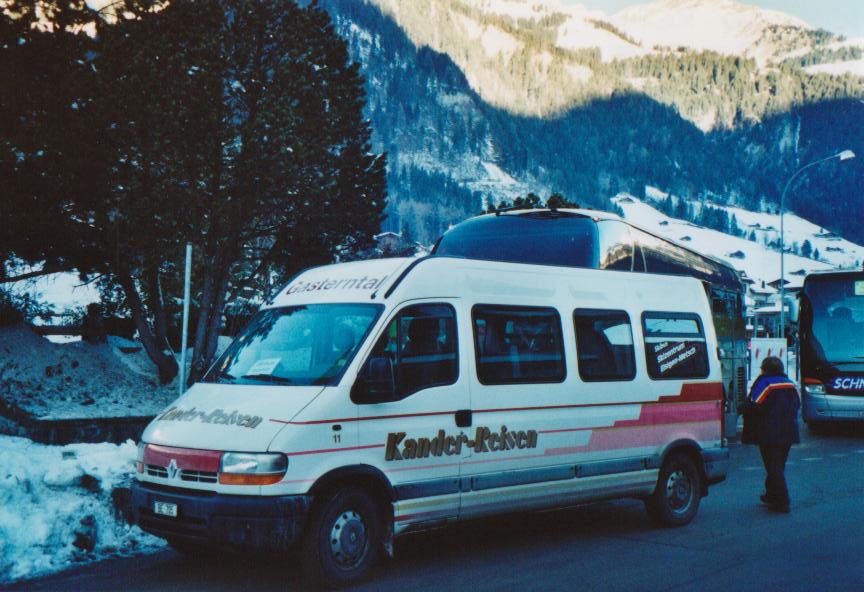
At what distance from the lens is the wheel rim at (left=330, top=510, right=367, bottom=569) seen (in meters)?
6.34

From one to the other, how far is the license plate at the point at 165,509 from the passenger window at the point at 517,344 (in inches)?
99.9

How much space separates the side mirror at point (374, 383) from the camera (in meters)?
6.49

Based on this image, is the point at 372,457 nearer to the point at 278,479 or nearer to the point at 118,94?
the point at 278,479

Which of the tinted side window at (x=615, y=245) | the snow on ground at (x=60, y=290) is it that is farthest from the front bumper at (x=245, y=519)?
the snow on ground at (x=60, y=290)

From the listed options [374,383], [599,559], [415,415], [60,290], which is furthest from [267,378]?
[60,290]

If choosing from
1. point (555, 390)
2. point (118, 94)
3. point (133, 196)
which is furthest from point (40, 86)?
point (555, 390)

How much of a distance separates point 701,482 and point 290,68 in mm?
16098

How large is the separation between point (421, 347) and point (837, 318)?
14045 mm

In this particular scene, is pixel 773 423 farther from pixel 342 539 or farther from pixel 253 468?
pixel 253 468

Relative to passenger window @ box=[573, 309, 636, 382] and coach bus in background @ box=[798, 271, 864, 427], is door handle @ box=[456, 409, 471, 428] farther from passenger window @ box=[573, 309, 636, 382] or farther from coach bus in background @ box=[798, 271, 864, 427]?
coach bus in background @ box=[798, 271, 864, 427]

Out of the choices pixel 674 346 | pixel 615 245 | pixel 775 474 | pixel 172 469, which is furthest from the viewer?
pixel 615 245

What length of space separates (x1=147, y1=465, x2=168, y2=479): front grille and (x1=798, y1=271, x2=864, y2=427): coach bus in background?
14.7 m

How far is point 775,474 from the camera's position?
32.0ft

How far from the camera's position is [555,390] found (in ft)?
25.8
